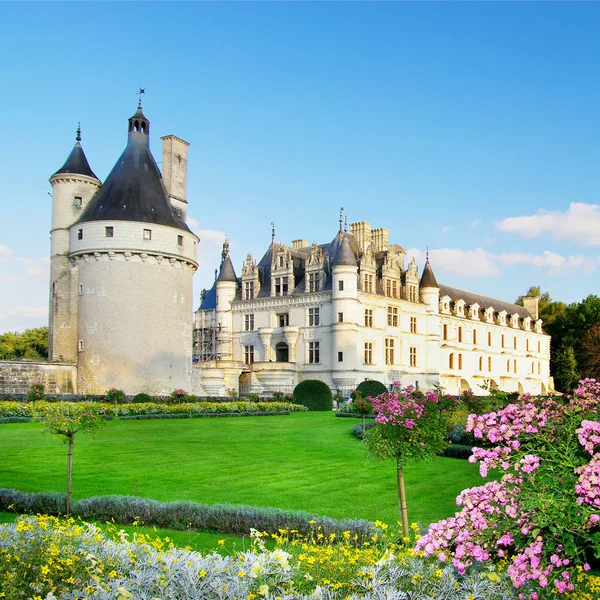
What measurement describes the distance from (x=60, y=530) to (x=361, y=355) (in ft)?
118

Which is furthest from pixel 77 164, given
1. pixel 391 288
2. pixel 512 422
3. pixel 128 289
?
pixel 512 422

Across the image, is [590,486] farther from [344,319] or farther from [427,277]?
[427,277]

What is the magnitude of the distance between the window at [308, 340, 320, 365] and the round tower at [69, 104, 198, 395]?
11.1m

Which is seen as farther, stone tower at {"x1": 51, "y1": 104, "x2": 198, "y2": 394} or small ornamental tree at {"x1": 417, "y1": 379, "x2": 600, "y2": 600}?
stone tower at {"x1": 51, "y1": 104, "x2": 198, "y2": 394}

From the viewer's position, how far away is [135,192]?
32906mm

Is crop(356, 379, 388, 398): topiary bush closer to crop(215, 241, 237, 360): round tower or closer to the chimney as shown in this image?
crop(215, 241, 237, 360): round tower

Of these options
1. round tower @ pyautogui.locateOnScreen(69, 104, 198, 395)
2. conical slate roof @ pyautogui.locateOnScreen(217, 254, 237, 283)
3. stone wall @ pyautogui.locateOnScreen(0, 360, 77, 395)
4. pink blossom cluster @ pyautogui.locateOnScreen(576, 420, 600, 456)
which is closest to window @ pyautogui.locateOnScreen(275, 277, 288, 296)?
conical slate roof @ pyautogui.locateOnScreen(217, 254, 237, 283)

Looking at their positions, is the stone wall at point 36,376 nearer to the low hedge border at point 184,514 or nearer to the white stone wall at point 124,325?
the white stone wall at point 124,325

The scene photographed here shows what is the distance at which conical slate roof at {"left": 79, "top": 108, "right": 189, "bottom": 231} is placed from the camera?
106 ft

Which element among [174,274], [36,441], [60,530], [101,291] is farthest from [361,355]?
[60,530]

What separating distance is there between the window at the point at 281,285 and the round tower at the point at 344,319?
441 centimetres

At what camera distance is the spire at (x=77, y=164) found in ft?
113

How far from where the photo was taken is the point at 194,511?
8.83 metres

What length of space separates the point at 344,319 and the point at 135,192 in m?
14.6
